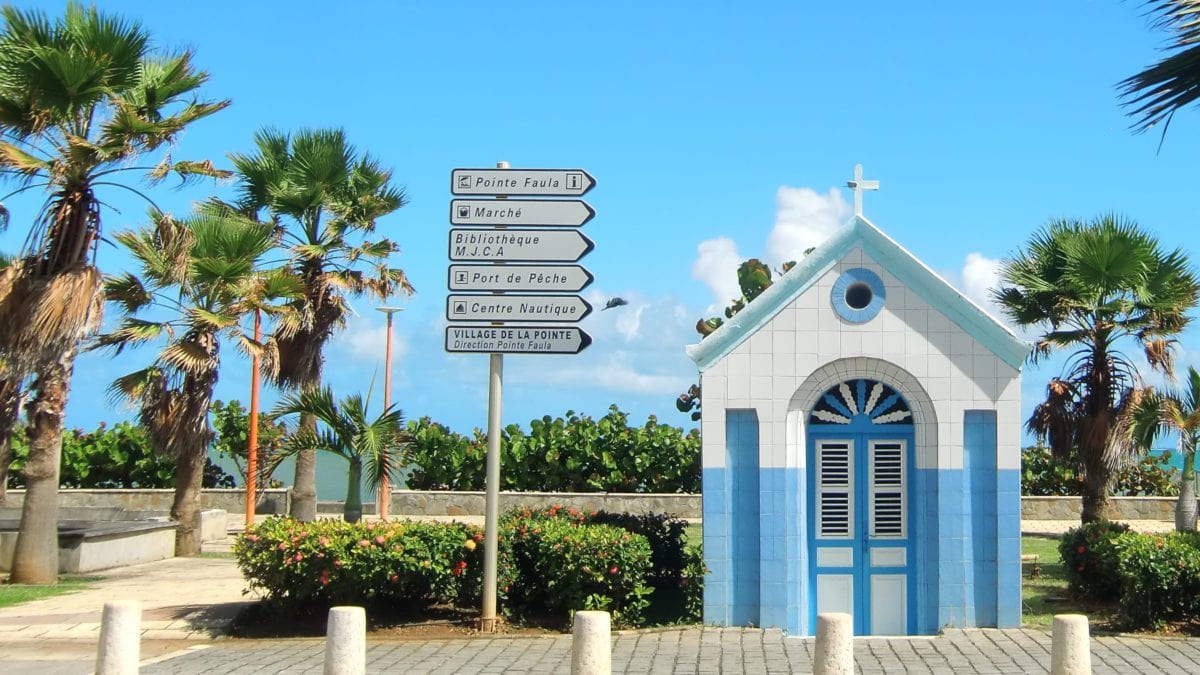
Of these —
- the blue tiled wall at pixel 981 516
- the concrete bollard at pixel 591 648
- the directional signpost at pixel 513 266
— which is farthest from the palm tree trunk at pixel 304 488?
the concrete bollard at pixel 591 648

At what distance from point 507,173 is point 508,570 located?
13.4 ft

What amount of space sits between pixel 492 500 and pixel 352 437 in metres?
1.95

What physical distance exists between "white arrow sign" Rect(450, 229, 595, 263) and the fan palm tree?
6.59 metres

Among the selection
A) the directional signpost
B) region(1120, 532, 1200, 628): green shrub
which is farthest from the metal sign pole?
region(1120, 532, 1200, 628): green shrub

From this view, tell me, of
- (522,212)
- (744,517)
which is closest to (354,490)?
(522,212)

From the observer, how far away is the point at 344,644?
29.9ft

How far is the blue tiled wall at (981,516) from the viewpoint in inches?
488

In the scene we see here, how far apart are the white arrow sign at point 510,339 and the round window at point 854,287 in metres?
2.72

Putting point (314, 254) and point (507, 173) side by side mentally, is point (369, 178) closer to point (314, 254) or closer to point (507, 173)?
point (314, 254)

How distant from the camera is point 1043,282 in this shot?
1836cm

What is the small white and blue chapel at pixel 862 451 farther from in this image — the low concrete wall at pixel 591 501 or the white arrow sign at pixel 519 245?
the low concrete wall at pixel 591 501

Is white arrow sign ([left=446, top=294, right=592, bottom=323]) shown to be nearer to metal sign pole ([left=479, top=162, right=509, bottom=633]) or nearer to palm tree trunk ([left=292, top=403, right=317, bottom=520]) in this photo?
metal sign pole ([left=479, top=162, right=509, bottom=633])

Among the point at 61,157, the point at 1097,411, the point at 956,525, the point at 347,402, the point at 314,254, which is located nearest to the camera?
the point at 956,525

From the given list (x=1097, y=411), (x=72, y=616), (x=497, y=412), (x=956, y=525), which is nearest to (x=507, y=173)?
(x=497, y=412)
